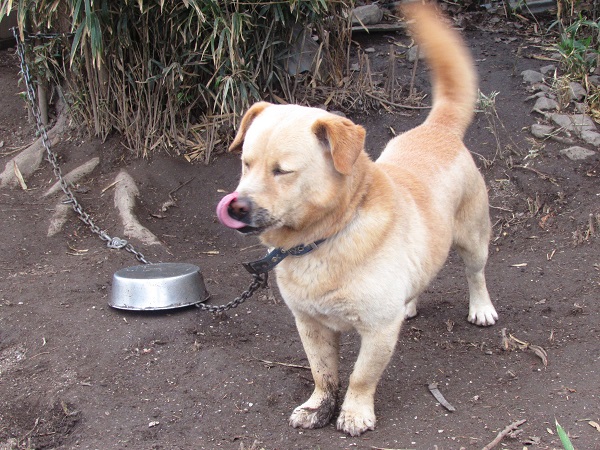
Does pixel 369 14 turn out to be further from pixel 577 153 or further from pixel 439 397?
pixel 439 397

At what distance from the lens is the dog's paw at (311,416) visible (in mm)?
3018

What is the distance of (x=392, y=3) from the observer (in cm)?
784

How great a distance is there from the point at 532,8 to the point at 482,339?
500 cm

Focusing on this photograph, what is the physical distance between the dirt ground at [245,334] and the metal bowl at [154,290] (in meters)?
0.08

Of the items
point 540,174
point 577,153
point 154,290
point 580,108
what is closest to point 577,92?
point 580,108

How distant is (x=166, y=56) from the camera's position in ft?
18.1

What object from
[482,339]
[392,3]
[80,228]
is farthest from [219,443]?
[392,3]

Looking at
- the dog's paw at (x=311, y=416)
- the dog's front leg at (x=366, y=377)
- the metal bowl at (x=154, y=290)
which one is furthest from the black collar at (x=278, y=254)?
the metal bowl at (x=154, y=290)

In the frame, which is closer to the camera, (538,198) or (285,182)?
(285,182)

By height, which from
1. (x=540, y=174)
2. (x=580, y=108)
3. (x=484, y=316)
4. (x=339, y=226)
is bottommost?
(x=484, y=316)

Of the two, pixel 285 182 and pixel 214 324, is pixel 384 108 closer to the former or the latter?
pixel 214 324

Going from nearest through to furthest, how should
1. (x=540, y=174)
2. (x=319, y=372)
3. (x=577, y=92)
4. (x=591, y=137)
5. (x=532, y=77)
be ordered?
1. (x=319, y=372)
2. (x=540, y=174)
3. (x=591, y=137)
4. (x=577, y=92)
5. (x=532, y=77)

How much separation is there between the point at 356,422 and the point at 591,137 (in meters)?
3.59

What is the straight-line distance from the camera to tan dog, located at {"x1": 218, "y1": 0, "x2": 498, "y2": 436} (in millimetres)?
2596
